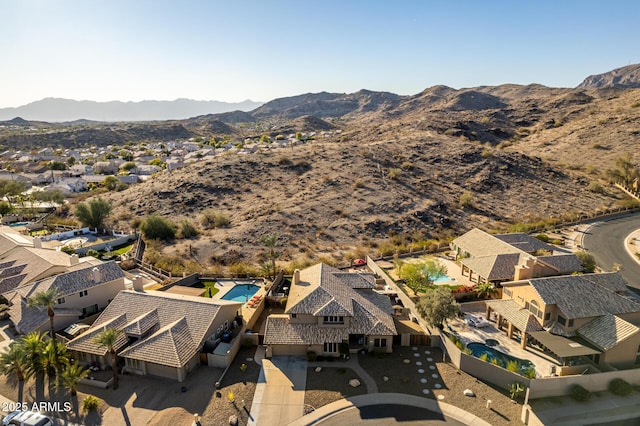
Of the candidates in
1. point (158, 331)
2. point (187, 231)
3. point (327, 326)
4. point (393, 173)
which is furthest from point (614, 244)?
point (187, 231)

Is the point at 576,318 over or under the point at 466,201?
under

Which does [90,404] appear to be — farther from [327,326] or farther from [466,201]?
[466,201]

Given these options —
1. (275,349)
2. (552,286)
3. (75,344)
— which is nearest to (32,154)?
(75,344)

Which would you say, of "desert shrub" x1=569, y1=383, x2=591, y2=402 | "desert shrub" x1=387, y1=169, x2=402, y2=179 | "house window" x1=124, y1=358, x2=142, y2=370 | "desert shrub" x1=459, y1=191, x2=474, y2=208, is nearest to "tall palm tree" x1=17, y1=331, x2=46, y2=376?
"house window" x1=124, y1=358, x2=142, y2=370

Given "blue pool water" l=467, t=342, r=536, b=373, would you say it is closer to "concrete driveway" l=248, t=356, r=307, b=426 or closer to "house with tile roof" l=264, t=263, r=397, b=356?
"house with tile roof" l=264, t=263, r=397, b=356

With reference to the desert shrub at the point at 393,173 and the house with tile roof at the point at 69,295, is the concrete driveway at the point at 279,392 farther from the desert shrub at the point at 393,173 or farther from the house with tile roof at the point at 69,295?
the desert shrub at the point at 393,173

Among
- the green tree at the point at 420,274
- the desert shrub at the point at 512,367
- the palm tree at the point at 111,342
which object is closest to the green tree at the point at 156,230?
the palm tree at the point at 111,342
